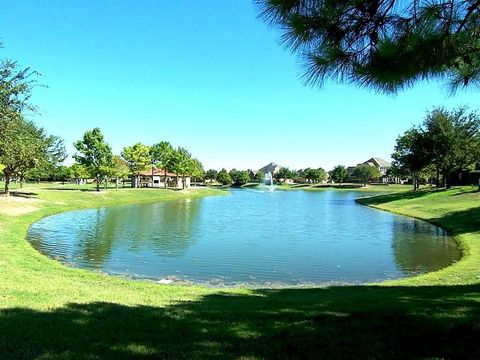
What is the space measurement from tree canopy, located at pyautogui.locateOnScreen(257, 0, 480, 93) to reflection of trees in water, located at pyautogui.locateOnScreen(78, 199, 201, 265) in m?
14.2

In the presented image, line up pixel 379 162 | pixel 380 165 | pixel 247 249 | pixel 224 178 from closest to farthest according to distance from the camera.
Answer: pixel 247 249
pixel 224 178
pixel 380 165
pixel 379 162

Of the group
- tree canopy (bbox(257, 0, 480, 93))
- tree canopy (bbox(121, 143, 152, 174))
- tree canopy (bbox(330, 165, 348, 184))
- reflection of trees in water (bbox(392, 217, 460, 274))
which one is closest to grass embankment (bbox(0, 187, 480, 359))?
tree canopy (bbox(257, 0, 480, 93))

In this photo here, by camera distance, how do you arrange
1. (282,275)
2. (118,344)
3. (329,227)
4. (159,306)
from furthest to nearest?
(329,227), (282,275), (159,306), (118,344)

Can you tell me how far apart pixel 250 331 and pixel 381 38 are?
4737 mm

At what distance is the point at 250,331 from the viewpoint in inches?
249

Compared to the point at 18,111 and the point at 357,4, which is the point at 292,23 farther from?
the point at 18,111

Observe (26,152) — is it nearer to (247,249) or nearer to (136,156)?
(247,249)

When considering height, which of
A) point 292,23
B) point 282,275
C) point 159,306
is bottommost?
point 282,275

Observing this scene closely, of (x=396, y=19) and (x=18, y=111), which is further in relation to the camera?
(x=18, y=111)

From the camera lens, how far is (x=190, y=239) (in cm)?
2497

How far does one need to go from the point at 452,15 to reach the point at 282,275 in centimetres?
1155

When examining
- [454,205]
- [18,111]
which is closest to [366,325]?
[18,111]

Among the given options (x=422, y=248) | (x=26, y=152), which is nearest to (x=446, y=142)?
(x=422, y=248)

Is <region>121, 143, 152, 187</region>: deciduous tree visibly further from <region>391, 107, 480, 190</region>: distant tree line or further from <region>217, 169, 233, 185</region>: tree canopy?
<region>217, 169, 233, 185</region>: tree canopy
